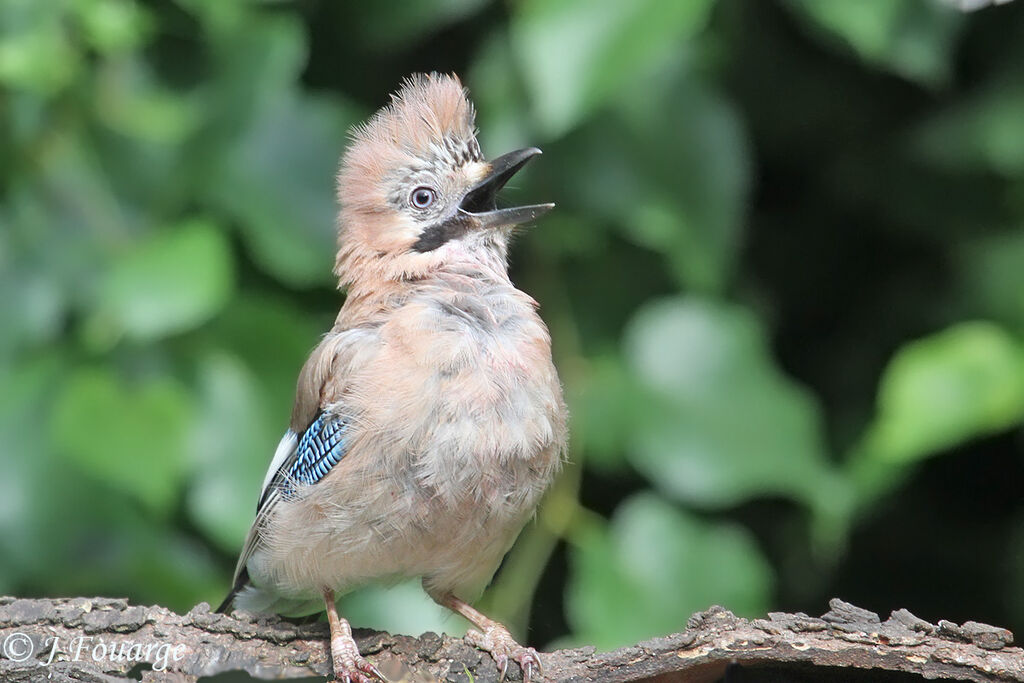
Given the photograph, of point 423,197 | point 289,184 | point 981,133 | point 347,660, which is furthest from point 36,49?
point 981,133

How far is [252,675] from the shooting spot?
2908 millimetres

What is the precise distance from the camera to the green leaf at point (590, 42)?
329cm

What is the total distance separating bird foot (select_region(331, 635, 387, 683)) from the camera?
9.42 ft

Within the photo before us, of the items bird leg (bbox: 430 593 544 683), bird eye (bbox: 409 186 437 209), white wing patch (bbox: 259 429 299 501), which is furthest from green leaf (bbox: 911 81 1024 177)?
white wing patch (bbox: 259 429 299 501)

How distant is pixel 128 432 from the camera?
3.45 metres

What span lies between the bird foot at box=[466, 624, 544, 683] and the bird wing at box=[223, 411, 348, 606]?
1.74ft

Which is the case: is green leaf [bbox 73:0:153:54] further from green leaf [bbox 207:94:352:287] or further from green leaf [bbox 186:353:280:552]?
green leaf [bbox 186:353:280:552]

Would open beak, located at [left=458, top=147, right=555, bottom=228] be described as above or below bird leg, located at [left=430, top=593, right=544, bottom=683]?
above

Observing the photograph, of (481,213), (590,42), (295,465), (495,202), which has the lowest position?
(295,465)

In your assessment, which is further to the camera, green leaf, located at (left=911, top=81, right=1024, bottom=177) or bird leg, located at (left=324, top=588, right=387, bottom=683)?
green leaf, located at (left=911, top=81, right=1024, bottom=177)

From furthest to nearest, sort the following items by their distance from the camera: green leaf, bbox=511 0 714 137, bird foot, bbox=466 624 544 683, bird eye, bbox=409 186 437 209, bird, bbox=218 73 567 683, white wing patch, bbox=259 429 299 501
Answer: bird eye, bbox=409 186 437 209 → white wing patch, bbox=259 429 299 501 → green leaf, bbox=511 0 714 137 → bird, bbox=218 73 567 683 → bird foot, bbox=466 624 544 683

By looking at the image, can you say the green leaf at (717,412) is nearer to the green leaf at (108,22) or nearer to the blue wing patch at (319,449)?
the blue wing patch at (319,449)

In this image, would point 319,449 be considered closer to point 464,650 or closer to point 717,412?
point 464,650

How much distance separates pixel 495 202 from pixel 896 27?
46.9 inches
